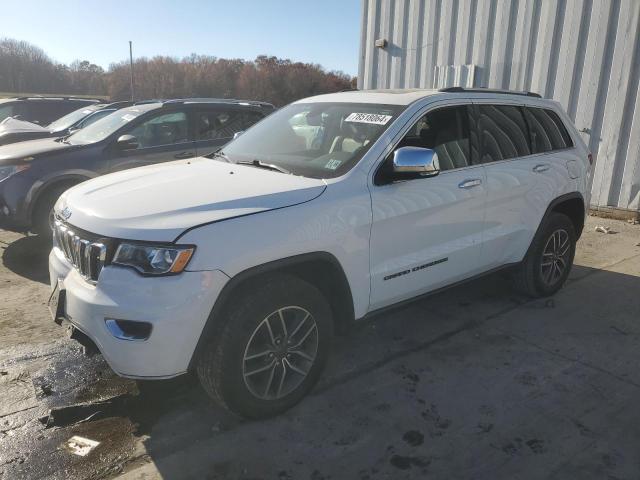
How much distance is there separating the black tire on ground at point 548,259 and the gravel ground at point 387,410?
298 millimetres

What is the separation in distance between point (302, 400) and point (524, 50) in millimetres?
7747

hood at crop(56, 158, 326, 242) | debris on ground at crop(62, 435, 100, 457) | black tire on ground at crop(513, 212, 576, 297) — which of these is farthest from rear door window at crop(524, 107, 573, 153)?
debris on ground at crop(62, 435, 100, 457)

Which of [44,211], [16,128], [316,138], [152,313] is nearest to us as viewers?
[152,313]

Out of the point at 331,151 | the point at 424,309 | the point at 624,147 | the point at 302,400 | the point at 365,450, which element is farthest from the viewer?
the point at 624,147

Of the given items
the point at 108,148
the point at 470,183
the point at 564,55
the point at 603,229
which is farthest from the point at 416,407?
the point at 564,55

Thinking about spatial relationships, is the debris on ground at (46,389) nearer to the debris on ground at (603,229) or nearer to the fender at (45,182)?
the fender at (45,182)

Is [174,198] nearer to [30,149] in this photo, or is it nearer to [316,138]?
[316,138]

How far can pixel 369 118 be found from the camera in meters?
3.52

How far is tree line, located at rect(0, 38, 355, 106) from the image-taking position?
48781 mm

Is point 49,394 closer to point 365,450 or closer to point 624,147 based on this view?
point 365,450

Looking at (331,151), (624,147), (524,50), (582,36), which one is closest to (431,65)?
(524,50)

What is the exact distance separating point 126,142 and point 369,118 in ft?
12.8

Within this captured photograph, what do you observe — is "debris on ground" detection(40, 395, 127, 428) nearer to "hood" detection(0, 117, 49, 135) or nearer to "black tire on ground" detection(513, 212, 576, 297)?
"black tire on ground" detection(513, 212, 576, 297)

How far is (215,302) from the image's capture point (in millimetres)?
2555
